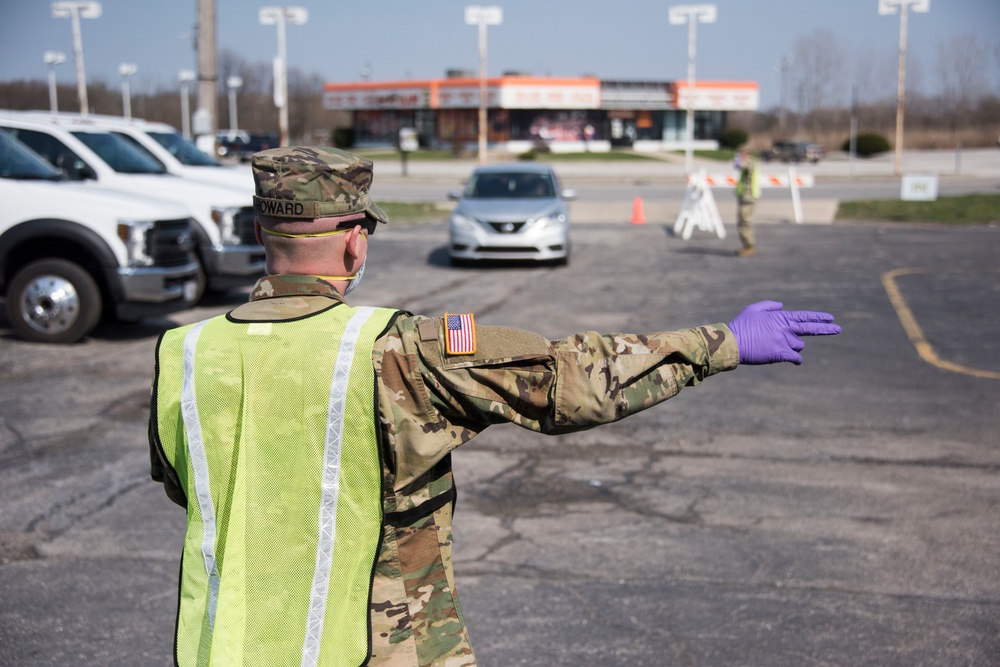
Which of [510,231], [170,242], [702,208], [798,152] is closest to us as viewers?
[170,242]

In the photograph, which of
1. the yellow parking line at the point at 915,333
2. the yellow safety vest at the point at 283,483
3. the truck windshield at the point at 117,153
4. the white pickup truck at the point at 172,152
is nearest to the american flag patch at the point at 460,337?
the yellow safety vest at the point at 283,483

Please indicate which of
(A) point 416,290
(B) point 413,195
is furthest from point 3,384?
(B) point 413,195

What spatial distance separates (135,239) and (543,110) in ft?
215

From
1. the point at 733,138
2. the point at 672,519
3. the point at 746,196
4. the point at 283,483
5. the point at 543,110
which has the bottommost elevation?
the point at 672,519

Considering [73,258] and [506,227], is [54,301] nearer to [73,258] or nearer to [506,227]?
[73,258]

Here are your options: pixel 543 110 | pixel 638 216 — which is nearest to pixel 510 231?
pixel 638 216

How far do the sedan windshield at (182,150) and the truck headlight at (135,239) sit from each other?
5.27 meters

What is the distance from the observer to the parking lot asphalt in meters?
4.12

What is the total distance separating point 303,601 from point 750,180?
16.0 m

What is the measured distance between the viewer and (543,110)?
73188 millimetres

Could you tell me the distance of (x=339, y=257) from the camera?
6.97ft

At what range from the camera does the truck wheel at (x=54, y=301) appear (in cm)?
976

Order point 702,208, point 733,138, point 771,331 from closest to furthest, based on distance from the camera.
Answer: point 771,331 < point 702,208 < point 733,138

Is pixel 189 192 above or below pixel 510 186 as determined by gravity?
above
